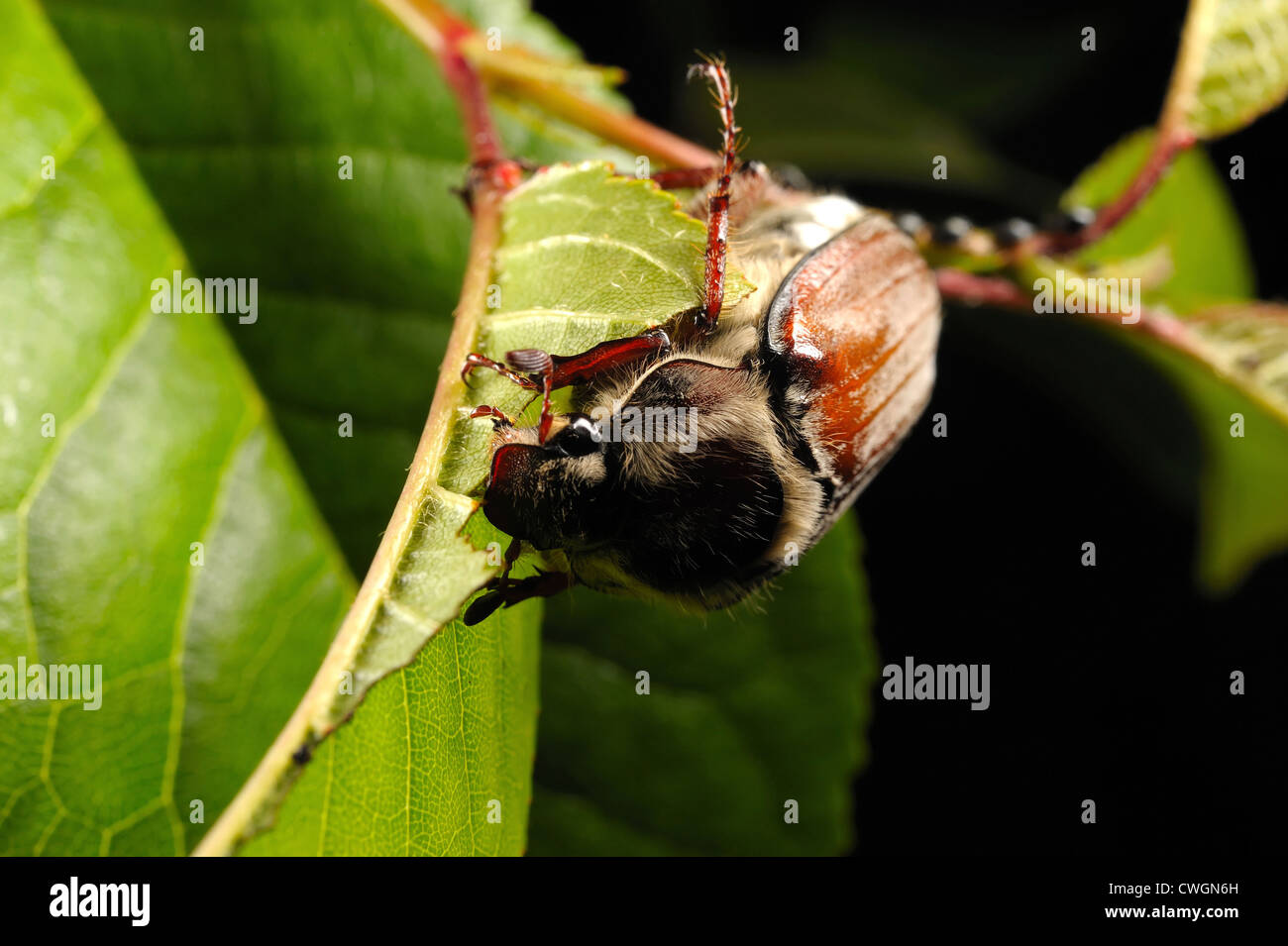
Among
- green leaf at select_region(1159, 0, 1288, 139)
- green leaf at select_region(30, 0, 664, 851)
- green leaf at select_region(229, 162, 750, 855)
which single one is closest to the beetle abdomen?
green leaf at select_region(229, 162, 750, 855)

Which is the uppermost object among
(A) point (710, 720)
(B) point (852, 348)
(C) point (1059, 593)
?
(B) point (852, 348)

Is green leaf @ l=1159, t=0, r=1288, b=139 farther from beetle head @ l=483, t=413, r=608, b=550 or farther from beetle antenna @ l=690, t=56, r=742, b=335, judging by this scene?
beetle head @ l=483, t=413, r=608, b=550

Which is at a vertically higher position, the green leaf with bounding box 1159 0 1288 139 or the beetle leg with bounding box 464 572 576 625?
the green leaf with bounding box 1159 0 1288 139

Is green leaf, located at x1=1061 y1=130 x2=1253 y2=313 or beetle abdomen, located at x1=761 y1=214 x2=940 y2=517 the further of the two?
green leaf, located at x1=1061 y1=130 x2=1253 y2=313

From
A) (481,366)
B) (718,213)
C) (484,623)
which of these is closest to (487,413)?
(481,366)

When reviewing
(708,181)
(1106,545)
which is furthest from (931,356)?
(1106,545)

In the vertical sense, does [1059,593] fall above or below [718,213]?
below

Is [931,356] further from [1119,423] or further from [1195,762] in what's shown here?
[1195,762]

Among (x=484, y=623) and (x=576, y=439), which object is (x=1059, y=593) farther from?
(x=484, y=623)
